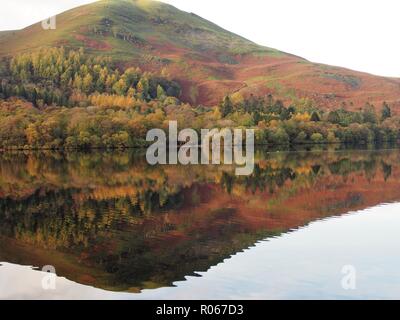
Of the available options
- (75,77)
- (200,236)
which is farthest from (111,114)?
(200,236)

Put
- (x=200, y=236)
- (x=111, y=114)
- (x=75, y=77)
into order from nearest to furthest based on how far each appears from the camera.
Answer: (x=200, y=236)
(x=111, y=114)
(x=75, y=77)

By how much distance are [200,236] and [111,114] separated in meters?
70.1

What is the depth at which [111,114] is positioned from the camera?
8969 centimetres

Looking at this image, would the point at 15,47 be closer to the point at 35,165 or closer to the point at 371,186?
the point at 35,165

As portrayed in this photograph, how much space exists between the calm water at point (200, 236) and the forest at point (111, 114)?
Result: 41.3 meters

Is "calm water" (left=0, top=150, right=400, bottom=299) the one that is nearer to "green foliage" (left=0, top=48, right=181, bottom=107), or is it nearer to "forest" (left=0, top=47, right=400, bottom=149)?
"forest" (left=0, top=47, right=400, bottom=149)

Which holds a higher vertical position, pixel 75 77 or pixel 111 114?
pixel 75 77

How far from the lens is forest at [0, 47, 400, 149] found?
82.0 metres

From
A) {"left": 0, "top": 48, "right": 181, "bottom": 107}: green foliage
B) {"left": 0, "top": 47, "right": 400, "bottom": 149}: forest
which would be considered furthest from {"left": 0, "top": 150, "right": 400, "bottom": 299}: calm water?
{"left": 0, "top": 48, "right": 181, "bottom": 107}: green foliage

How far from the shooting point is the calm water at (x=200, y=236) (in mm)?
15227

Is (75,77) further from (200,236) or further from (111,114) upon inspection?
(200,236)

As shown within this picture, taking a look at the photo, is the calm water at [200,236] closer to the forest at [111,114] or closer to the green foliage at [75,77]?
the forest at [111,114]

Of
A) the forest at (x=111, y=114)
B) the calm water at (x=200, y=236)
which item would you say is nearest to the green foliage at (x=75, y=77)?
the forest at (x=111, y=114)

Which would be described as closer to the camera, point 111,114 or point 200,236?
point 200,236
